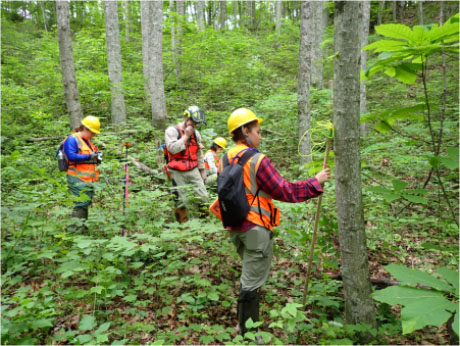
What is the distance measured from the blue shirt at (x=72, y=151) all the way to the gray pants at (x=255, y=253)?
11.1 feet

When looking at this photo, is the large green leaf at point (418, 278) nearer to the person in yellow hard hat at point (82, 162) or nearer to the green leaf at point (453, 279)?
the green leaf at point (453, 279)

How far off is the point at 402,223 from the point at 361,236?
3191mm

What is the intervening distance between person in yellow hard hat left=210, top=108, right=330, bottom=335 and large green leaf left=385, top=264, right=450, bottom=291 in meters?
1.11

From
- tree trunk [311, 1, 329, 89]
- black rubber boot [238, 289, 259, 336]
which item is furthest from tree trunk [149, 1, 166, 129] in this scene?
black rubber boot [238, 289, 259, 336]

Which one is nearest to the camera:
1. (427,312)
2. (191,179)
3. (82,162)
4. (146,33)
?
(427,312)

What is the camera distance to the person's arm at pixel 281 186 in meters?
2.87

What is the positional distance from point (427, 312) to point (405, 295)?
0.19 m

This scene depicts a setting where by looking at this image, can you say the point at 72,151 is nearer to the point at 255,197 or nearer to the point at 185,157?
the point at 185,157

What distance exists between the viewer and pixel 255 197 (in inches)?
117

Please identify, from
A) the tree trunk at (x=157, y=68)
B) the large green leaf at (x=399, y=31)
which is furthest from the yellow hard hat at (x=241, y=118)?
the tree trunk at (x=157, y=68)

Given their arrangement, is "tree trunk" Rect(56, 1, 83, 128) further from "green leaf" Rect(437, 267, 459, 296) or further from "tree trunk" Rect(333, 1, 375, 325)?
"green leaf" Rect(437, 267, 459, 296)

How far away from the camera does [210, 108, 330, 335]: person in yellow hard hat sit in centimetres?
289

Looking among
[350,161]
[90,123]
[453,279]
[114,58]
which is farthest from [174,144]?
[114,58]

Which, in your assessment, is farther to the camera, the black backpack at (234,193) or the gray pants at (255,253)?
the gray pants at (255,253)
